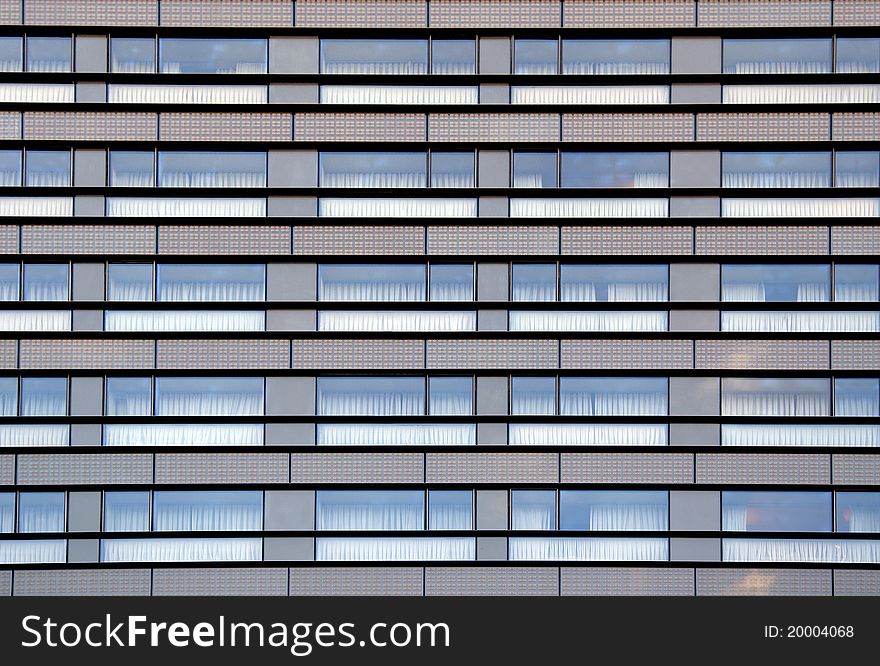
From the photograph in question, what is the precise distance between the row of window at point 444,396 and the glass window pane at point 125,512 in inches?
46.3

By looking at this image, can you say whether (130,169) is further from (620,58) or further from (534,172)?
(620,58)

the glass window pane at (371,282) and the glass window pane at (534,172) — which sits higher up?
the glass window pane at (534,172)

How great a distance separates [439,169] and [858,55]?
6.19 metres

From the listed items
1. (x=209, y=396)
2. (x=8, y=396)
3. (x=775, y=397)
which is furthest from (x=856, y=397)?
(x=8, y=396)

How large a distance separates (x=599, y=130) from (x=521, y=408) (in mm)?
4102

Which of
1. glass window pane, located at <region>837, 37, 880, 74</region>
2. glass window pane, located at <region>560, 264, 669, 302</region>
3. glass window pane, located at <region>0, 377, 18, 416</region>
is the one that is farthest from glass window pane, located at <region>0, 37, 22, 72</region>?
glass window pane, located at <region>837, 37, 880, 74</region>

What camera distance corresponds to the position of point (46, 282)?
10461mm

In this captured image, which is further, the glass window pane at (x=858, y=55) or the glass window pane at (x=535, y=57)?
the glass window pane at (x=535, y=57)

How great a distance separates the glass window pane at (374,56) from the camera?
10734 mm

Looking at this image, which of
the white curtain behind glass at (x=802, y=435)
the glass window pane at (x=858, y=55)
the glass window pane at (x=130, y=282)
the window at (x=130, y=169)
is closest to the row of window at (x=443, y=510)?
the white curtain behind glass at (x=802, y=435)

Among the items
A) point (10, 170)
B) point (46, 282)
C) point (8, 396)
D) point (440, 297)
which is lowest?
point (8, 396)

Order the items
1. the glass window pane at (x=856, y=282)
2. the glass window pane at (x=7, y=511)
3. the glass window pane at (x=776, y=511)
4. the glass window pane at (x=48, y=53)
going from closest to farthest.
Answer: the glass window pane at (x=7, y=511) < the glass window pane at (x=776, y=511) < the glass window pane at (x=856, y=282) < the glass window pane at (x=48, y=53)

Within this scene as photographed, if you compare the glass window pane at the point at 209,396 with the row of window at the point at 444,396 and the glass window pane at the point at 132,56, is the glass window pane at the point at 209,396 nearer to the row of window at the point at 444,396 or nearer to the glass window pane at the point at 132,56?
the row of window at the point at 444,396
